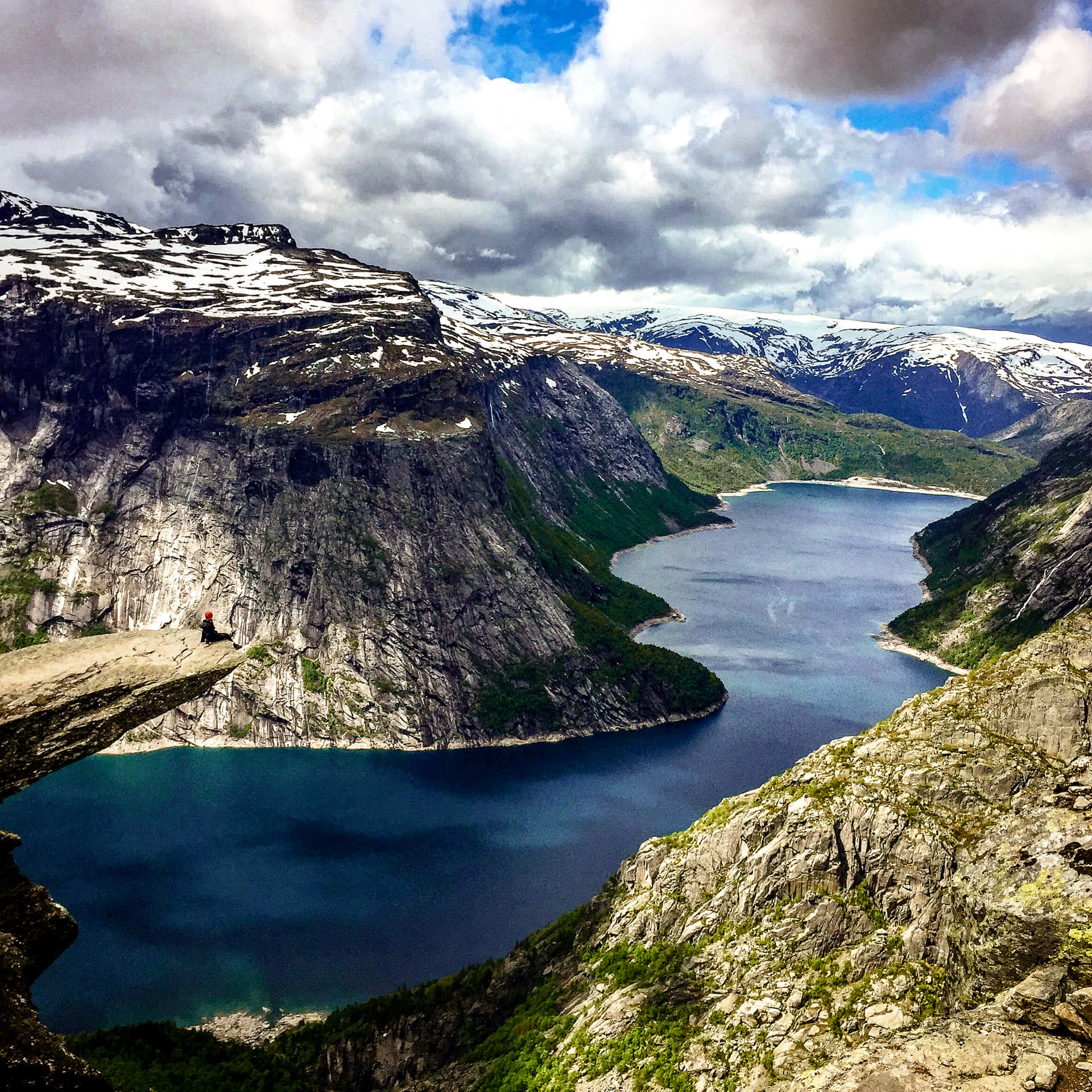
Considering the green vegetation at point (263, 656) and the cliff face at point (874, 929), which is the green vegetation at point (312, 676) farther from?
the cliff face at point (874, 929)

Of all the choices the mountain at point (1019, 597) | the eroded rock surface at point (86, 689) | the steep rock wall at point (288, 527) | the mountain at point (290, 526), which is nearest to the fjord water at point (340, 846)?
the mountain at point (290, 526)

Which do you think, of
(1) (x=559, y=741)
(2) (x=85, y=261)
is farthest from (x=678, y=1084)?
(2) (x=85, y=261)

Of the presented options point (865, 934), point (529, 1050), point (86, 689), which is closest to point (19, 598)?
point (529, 1050)

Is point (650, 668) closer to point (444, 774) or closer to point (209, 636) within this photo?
point (444, 774)

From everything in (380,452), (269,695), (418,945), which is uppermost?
(380,452)

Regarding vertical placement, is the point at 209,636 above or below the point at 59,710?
above

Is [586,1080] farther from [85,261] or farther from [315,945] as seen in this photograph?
[85,261]

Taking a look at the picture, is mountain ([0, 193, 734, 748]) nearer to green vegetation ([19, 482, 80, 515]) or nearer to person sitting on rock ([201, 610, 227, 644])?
green vegetation ([19, 482, 80, 515])
